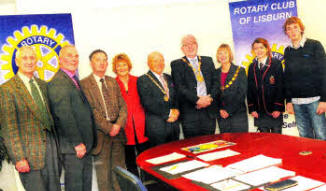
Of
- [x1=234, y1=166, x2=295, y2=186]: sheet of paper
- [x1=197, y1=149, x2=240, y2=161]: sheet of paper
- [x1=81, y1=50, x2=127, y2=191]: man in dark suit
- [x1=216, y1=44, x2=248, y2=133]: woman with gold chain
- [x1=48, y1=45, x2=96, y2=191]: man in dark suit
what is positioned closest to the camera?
[x1=234, y1=166, x2=295, y2=186]: sheet of paper

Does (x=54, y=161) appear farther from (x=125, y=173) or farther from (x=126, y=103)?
(x=125, y=173)

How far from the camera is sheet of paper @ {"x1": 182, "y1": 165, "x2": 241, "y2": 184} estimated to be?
2018 mm

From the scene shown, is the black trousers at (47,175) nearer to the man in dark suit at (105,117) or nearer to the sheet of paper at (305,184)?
the man in dark suit at (105,117)

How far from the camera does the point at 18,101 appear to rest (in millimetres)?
3477

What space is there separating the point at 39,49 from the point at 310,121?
3456 mm

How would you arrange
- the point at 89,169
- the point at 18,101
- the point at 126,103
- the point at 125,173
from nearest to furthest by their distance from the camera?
the point at 125,173, the point at 18,101, the point at 89,169, the point at 126,103

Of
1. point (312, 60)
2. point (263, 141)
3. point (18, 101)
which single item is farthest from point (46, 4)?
point (312, 60)

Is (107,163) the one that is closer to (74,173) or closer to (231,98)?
(74,173)

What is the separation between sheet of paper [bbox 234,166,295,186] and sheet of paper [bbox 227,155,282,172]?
0.27ft

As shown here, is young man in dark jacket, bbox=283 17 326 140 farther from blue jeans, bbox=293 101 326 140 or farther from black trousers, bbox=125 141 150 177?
black trousers, bbox=125 141 150 177

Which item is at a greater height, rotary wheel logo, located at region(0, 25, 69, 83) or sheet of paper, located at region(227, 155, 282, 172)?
rotary wheel logo, located at region(0, 25, 69, 83)

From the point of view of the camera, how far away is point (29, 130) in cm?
352

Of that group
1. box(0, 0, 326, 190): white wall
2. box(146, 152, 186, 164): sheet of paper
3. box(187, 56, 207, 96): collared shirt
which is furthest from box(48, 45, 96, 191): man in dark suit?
box(187, 56, 207, 96): collared shirt

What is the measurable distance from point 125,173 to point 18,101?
7.09 feet
